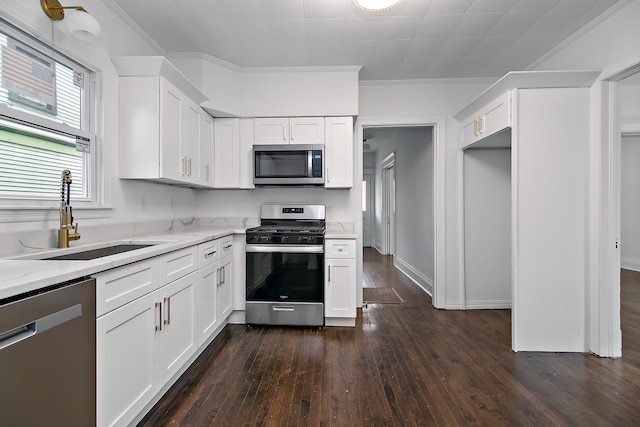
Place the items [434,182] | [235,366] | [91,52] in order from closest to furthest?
[91,52] → [235,366] → [434,182]

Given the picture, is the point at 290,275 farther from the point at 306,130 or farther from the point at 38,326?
the point at 38,326

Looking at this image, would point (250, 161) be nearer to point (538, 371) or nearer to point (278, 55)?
point (278, 55)

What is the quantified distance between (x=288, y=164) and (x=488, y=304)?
2754 millimetres

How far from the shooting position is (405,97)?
133 inches

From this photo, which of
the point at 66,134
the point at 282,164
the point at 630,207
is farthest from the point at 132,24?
the point at 630,207

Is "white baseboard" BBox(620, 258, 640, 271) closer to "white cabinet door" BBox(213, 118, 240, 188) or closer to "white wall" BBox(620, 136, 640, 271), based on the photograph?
"white wall" BBox(620, 136, 640, 271)

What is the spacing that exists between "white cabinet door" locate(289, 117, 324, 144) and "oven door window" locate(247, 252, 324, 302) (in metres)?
1.21

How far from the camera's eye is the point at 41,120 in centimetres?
162

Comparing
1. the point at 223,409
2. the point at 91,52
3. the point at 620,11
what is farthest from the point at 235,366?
the point at 620,11

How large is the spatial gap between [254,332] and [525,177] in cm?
266

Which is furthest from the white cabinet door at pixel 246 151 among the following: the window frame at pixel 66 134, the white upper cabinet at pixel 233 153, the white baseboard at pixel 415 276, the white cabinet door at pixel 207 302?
the white baseboard at pixel 415 276

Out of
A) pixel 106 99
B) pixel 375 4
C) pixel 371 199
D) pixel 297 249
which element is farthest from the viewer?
pixel 371 199

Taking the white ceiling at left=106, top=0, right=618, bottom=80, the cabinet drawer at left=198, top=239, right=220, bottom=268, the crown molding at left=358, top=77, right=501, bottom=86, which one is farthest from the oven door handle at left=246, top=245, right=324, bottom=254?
the crown molding at left=358, top=77, right=501, bottom=86

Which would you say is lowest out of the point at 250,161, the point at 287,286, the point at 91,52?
the point at 287,286
